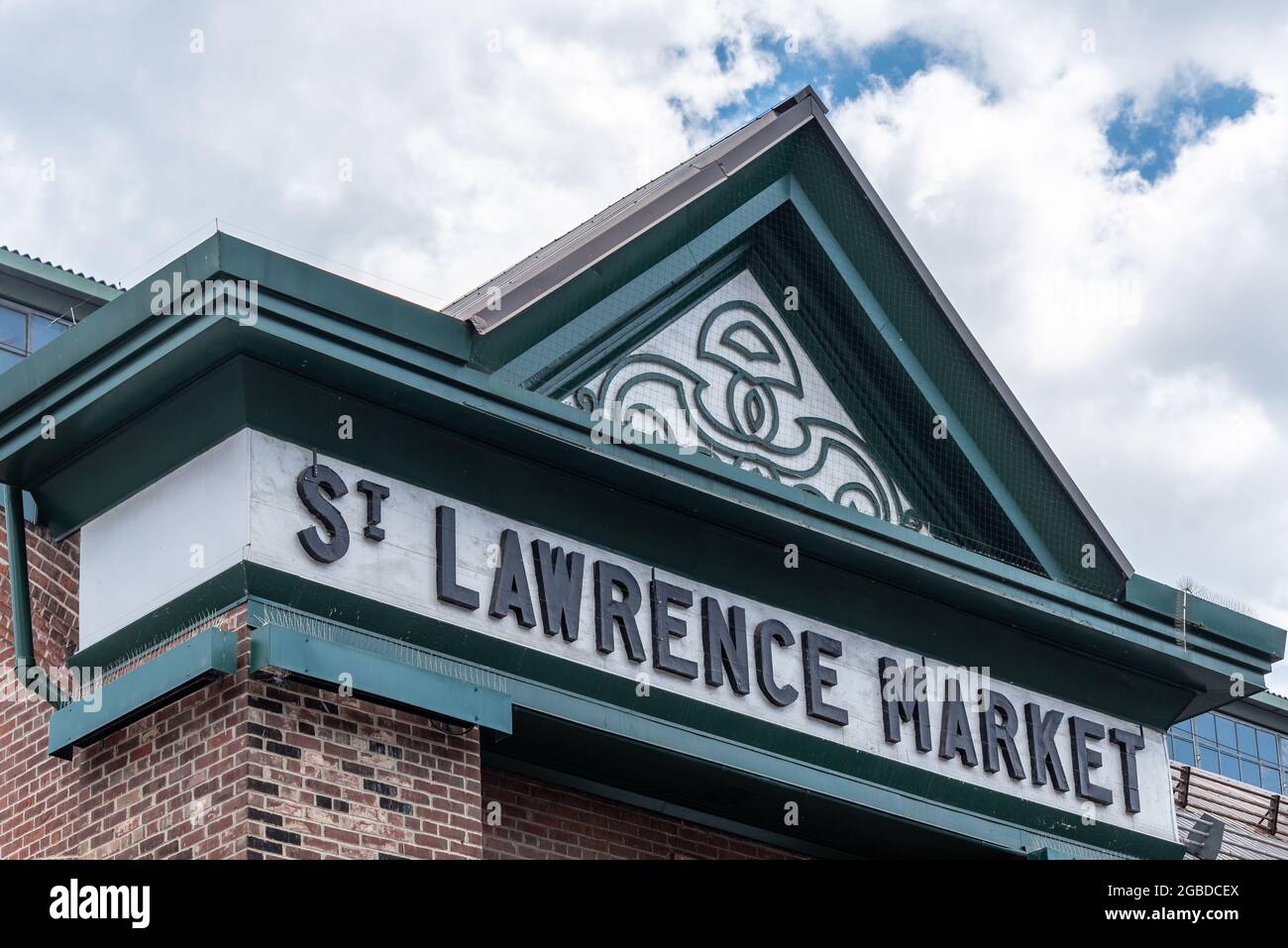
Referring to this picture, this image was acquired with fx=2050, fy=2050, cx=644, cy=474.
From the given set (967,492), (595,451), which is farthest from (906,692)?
(595,451)

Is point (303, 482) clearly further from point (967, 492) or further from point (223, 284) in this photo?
point (967, 492)

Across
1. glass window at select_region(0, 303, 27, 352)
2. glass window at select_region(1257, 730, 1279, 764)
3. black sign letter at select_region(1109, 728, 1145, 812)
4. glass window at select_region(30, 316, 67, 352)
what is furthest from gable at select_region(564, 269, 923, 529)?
glass window at select_region(1257, 730, 1279, 764)

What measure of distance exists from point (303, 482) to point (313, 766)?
1550 mm

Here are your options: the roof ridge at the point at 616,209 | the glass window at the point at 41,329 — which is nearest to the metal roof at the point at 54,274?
the glass window at the point at 41,329

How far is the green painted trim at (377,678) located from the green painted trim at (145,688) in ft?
0.61

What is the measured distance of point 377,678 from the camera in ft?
34.9

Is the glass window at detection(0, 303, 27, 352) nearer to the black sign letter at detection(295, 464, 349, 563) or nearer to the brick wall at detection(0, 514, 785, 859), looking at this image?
the brick wall at detection(0, 514, 785, 859)

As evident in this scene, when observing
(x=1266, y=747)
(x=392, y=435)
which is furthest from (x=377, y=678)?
(x=1266, y=747)

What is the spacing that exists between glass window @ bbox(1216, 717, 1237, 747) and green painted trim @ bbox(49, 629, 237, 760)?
1112 inches

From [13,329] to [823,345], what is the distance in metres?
12.6

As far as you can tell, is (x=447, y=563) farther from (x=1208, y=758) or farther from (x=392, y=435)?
(x=1208, y=758)

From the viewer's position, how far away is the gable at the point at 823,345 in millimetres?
12883

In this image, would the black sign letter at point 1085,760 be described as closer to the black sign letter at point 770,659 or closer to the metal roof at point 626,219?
the black sign letter at point 770,659
